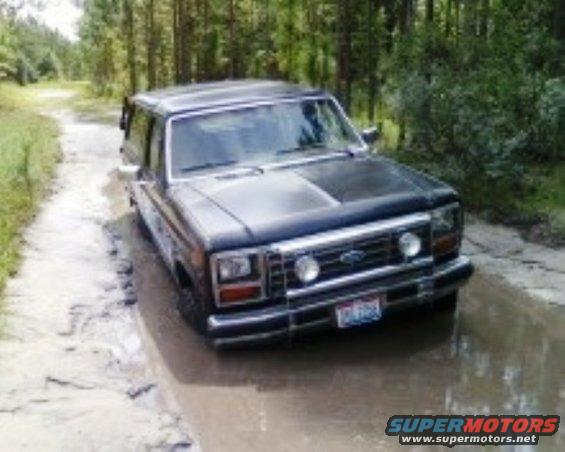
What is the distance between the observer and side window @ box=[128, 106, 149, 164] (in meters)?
8.02

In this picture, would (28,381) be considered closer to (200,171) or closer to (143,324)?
(143,324)

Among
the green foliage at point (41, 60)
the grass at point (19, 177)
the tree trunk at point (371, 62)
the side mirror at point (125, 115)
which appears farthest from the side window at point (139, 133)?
the green foliage at point (41, 60)

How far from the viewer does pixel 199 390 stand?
5516 millimetres

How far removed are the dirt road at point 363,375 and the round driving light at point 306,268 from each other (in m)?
0.72

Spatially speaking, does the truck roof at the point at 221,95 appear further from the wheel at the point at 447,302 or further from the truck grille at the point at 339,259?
the wheel at the point at 447,302

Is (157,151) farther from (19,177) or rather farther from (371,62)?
(371,62)

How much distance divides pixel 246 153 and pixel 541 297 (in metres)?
2.82

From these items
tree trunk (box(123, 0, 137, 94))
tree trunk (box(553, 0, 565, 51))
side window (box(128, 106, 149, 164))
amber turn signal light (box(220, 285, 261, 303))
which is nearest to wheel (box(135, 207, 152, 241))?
side window (box(128, 106, 149, 164))

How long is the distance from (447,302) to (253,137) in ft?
7.14

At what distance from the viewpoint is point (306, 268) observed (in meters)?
5.42

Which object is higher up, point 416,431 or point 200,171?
point 200,171

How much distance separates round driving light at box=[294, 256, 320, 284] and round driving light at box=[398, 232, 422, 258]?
0.66 metres

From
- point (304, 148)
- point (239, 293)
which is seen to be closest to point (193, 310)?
point (239, 293)

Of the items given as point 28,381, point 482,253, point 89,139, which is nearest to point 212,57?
point 89,139
